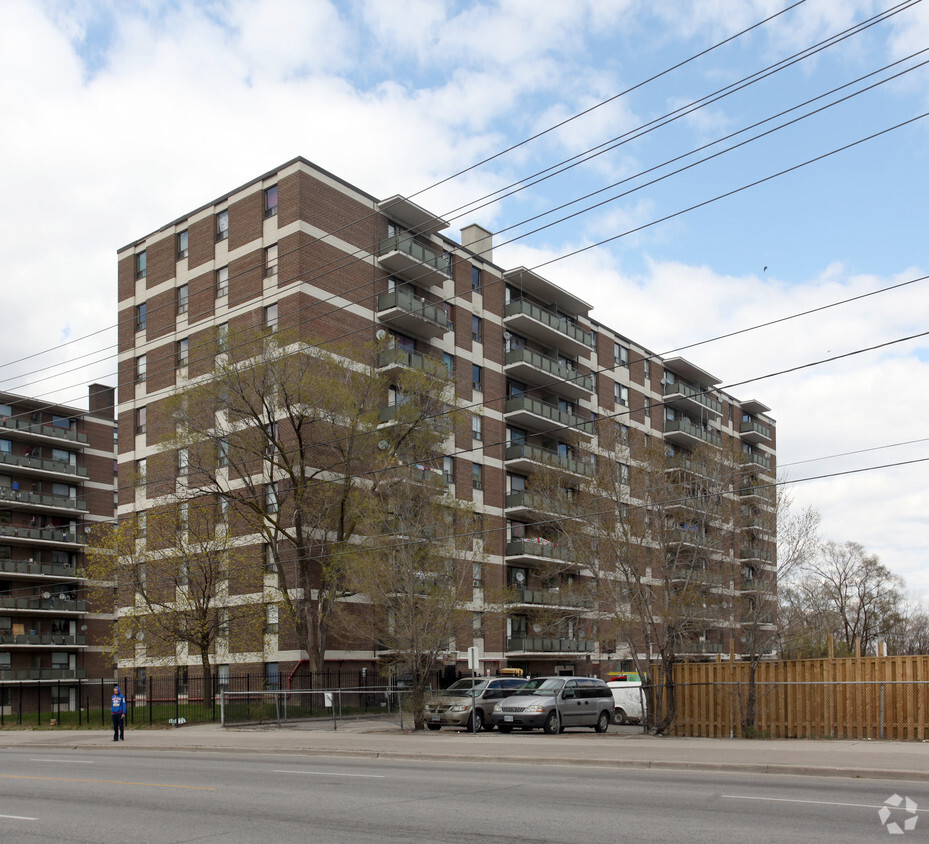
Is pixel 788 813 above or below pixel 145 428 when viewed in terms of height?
below

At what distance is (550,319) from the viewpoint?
6103cm

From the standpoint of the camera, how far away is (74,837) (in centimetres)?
1027

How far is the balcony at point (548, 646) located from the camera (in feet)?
180

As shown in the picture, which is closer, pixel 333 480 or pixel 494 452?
pixel 333 480

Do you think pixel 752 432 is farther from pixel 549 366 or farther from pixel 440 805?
pixel 440 805

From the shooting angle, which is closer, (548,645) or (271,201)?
(271,201)

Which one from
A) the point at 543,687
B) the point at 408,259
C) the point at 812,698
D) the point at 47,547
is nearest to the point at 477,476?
the point at 408,259

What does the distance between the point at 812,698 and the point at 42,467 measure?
57265 millimetres

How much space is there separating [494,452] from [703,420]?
94.8ft

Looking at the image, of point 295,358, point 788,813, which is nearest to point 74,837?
point 788,813

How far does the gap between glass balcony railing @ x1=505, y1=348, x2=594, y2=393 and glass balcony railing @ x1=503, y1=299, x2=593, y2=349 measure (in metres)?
1.90

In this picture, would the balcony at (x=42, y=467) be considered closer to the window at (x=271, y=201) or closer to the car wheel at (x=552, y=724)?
the window at (x=271, y=201)

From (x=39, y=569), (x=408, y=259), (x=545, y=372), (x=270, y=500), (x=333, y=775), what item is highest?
(x=408, y=259)

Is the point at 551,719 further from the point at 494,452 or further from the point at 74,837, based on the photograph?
the point at 494,452
